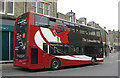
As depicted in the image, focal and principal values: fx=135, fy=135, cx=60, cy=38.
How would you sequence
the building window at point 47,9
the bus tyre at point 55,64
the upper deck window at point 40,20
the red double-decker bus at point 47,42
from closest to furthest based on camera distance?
the red double-decker bus at point 47,42 < the upper deck window at point 40,20 < the bus tyre at point 55,64 < the building window at point 47,9

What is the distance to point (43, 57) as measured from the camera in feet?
32.9

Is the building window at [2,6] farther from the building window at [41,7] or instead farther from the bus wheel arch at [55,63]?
the bus wheel arch at [55,63]

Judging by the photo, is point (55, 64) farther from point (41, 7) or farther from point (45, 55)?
point (41, 7)

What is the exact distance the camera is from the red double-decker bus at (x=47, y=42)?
9.55 meters

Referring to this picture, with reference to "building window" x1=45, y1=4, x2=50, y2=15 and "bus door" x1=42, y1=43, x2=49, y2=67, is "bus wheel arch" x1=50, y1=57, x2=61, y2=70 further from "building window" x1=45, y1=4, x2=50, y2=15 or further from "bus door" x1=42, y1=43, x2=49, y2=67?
"building window" x1=45, y1=4, x2=50, y2=15

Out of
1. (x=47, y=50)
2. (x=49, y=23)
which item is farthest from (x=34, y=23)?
(x=47, y=50)

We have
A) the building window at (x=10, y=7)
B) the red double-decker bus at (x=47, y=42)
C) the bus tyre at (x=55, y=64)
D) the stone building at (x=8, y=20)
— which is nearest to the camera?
the red double-decker bus at (x=47, y=42)

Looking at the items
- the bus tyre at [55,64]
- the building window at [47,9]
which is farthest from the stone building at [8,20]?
the bus tyre at [55,64]

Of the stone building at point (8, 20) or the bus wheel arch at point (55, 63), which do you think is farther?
the stone building at point (8, 20)

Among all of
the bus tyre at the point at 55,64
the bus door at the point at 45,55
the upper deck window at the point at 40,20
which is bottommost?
the bus tyre at the point at 55,64

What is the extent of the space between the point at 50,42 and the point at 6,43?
7126mm

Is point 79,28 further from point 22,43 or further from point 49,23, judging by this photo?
point 22,43

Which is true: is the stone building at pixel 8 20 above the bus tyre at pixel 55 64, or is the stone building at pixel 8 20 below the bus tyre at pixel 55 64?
above

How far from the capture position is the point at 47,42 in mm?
10508
